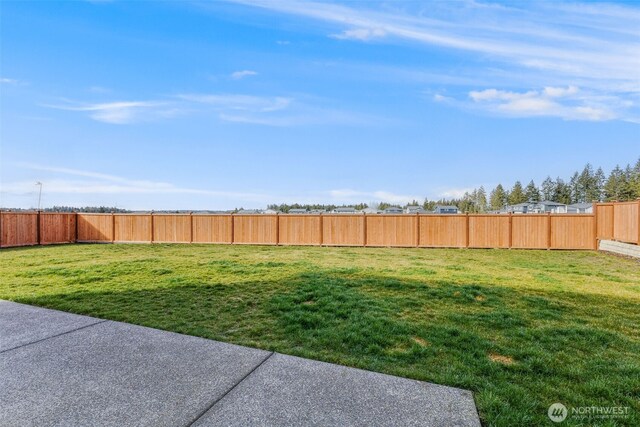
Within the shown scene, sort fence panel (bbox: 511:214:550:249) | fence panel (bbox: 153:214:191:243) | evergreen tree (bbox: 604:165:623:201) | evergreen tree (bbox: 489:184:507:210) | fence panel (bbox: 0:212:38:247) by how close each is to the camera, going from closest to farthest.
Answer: fence panel (bbox: 511:214:550:249) < fence panel (bbox: 0:212:38:247) < fence panel (bbox: 153:214:191:243) < evergreen tree (bbox: 604:165:623:201) < evergreen tree (bbox: 489:184:507:210)

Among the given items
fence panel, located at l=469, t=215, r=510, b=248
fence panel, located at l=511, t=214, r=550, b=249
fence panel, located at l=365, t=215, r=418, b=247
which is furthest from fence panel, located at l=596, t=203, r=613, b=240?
fence panel, located at l=365, t=215, r=418, b=247

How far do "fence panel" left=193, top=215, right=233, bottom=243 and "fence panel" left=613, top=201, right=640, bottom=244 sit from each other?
1610 centimetres

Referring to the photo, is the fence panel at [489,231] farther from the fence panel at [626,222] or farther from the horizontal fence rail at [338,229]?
the fence panel at [626,222]

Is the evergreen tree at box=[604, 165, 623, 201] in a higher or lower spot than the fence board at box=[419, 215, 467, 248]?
higher

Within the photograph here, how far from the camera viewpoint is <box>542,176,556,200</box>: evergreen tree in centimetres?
6486

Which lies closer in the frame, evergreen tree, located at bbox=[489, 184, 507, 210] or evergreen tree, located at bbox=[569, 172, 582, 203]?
Answer: evergreen tree, located at bbox=[569, 172, 582, 203]

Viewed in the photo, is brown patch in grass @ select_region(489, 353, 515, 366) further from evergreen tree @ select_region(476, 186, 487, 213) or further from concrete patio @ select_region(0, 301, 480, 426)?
evergreen tree @ select_region(476, 186, 487, 213)

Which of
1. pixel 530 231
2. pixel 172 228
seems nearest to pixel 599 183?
pixel 530 231

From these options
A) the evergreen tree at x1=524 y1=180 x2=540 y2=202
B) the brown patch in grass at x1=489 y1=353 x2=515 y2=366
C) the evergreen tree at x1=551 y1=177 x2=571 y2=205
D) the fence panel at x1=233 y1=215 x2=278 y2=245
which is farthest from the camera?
the evergreen tree at x1=524 y1=180 x2=540 y2=202

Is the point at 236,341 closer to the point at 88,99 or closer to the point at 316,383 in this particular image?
the point at 316,383

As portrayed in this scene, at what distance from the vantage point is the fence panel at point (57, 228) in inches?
635

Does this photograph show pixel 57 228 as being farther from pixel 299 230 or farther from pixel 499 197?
pixel 499 197

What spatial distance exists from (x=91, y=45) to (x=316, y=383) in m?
13.9

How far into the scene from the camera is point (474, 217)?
1426 centimetres
